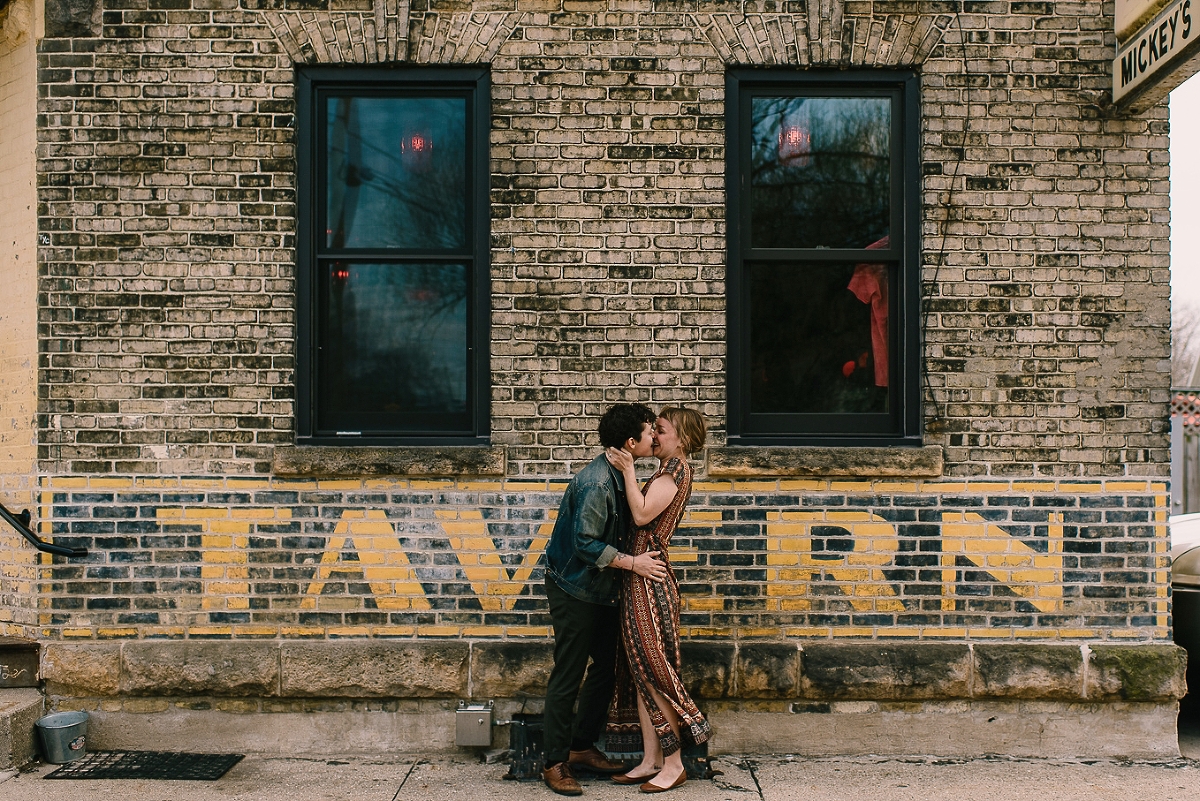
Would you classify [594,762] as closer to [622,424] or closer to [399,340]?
[622,424]

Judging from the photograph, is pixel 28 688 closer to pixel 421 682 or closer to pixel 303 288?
pixel 421 682

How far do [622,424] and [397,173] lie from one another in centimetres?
205

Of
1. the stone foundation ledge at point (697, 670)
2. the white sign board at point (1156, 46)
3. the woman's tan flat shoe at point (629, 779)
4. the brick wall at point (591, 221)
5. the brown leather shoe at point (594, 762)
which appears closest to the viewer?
the white sign board at point (1156, 46)

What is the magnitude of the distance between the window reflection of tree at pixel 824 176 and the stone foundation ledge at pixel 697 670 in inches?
87.4

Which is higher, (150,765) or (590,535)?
(590,535)

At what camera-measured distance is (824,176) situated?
5223mm

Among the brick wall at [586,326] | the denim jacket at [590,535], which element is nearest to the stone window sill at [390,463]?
the brick wall at [586,326]

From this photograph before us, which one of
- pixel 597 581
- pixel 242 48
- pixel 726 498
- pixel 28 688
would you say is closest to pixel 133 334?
pixel 242 48

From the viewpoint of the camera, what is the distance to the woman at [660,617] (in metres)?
4.33

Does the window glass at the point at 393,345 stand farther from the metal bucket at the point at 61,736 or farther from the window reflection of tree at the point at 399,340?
the metal bucket at the point at 61,736

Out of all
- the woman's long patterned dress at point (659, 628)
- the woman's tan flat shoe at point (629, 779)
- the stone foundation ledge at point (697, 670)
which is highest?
the woman's long patterned dress at point (659, 628)

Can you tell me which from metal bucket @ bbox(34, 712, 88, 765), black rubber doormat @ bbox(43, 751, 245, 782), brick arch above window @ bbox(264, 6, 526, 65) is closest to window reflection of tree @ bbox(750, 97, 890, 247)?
brick arch above window @ bbox(264, 6, 526, 65)

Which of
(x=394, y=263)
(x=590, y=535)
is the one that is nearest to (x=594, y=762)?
(x=590, y=535)

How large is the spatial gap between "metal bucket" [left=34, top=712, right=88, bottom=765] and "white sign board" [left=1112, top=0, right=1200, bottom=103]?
20.5 feet
